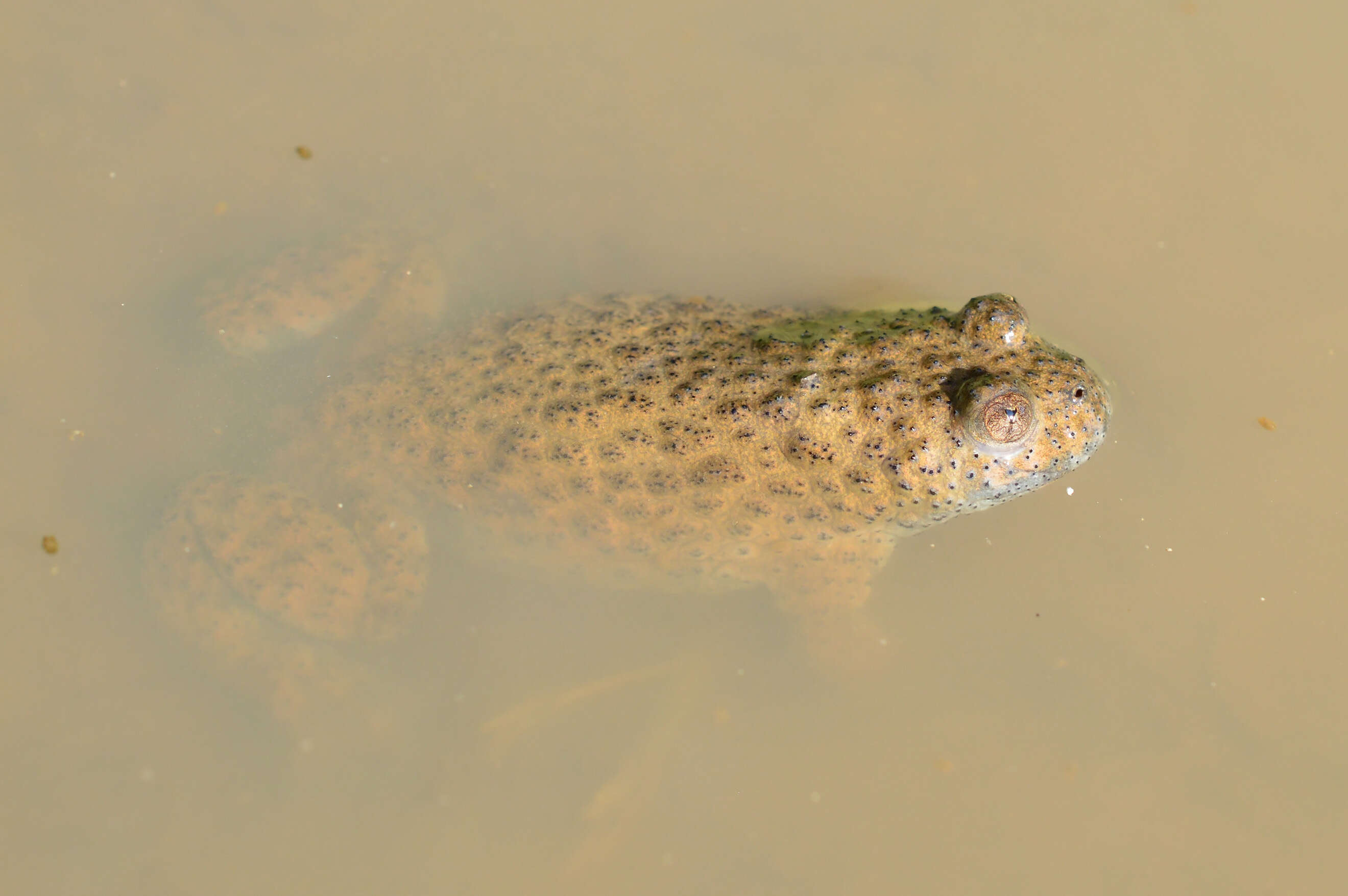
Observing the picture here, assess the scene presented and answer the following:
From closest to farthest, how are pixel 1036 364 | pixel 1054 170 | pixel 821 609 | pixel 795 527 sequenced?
pixel 1036 364
pixel 795 527
pixel 821 609
pixel 1054 170

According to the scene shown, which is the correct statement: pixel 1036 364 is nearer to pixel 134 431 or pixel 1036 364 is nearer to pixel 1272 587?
pixel 1272 587

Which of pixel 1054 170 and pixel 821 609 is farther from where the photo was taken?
pixel 1054 170

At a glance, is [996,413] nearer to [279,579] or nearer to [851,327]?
[851,327]

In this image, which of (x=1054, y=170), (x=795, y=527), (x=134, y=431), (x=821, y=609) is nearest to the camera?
(x=795, y=527)

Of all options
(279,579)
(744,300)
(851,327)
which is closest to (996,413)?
Result: (851,327)

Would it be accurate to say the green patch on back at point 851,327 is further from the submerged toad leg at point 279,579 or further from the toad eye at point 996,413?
the submerged toad leg at point 279,579

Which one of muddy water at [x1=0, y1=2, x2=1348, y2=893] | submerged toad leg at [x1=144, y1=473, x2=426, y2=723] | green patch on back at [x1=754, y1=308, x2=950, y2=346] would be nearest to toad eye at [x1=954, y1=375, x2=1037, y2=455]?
green patch on back at [x1=754, y1=308, x2=950, y2=346]

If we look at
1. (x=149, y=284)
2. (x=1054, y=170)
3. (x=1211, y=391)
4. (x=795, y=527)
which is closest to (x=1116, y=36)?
(x=1054, y=170)
